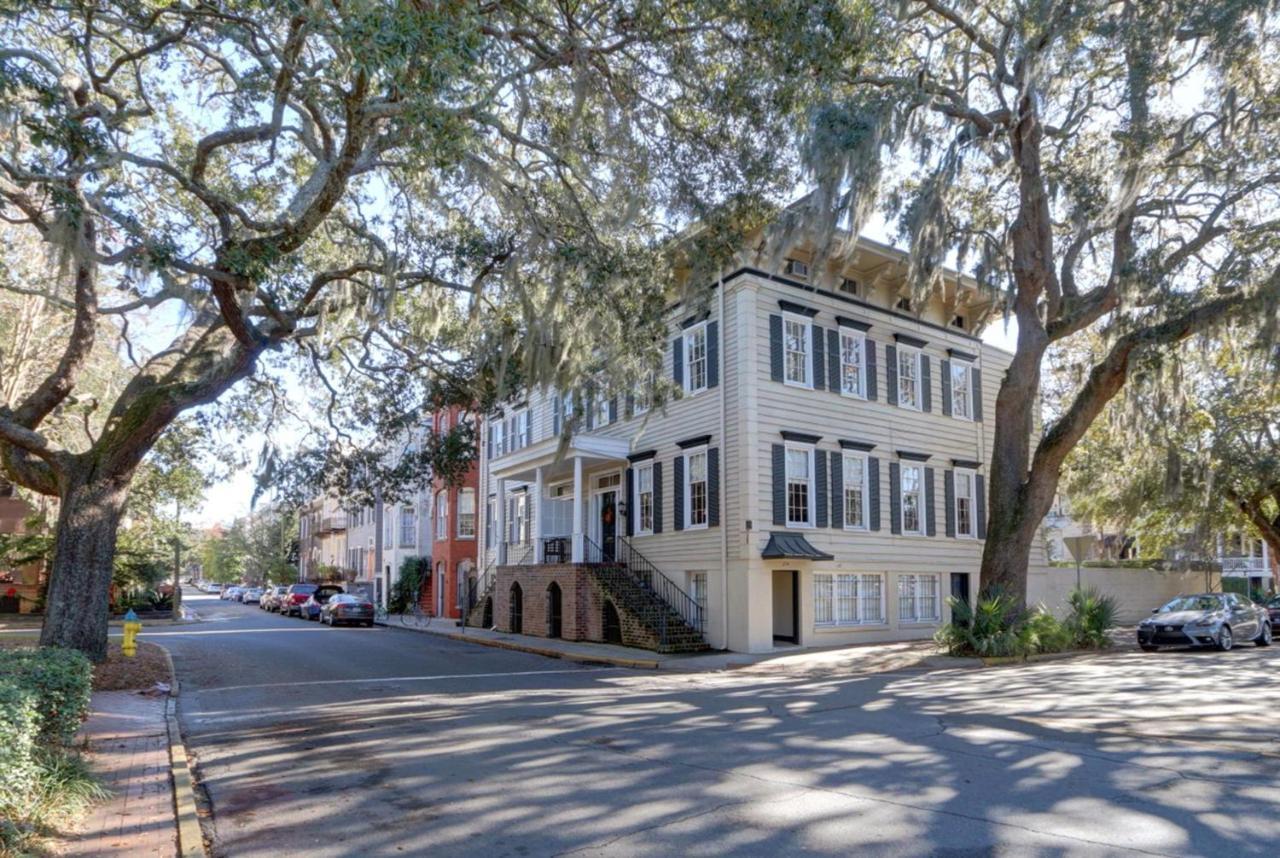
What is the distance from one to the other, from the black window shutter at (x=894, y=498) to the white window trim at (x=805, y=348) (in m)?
3.76

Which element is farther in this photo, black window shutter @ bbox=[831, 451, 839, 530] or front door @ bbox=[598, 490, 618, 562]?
front door @ bbox=[598, 490, 618, 562]

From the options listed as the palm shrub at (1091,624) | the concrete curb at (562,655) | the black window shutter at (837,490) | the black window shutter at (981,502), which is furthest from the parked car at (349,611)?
the palm shrub at (1091,624)

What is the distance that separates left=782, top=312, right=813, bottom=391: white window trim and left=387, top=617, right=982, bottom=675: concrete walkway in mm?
6266

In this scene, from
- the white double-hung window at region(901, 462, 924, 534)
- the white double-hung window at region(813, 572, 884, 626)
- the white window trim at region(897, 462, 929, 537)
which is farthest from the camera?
the white double-hung window at region(901, 462, 924, 534)

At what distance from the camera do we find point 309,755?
903cm

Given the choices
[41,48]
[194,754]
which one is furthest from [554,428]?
[194,754]

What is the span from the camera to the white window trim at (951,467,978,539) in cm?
2598

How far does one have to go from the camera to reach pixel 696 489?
2267cm

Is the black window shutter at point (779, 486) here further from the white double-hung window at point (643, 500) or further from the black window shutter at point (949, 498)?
the black window shutter at point (949, 498)

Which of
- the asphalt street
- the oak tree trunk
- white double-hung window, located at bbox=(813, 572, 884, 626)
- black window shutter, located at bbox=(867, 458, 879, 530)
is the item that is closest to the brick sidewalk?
the asphalt street

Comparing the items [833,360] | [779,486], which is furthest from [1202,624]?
[833,360]

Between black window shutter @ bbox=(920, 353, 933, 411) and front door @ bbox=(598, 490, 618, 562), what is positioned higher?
black window shutter @ bbox=(920, 353, 933, 411)

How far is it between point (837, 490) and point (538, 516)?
8691 mm

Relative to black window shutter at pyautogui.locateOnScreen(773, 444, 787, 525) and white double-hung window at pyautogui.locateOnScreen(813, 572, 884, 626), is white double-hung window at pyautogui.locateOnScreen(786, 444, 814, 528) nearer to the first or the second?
black window shutter at pyautogui.locateOnScreen(773, 444, 787, 525)
